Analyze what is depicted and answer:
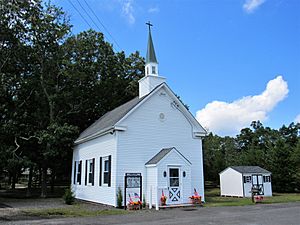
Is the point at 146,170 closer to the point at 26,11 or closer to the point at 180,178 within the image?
the point at 180,178

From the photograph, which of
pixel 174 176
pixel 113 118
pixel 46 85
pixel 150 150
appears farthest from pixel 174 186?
pixel 46 85

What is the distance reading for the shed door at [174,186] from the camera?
1619cm

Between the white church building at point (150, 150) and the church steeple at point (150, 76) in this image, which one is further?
the church steeple at point (150, 76)

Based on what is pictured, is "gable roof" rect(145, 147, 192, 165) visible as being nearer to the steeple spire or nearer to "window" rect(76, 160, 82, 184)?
the steeple spire

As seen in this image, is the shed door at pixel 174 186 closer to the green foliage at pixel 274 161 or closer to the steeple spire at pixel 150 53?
the steeple spire at pixel 150 53

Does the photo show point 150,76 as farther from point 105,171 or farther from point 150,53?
point 105,171

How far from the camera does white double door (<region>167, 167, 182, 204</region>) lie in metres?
16.2

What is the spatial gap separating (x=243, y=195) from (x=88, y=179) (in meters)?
12.2

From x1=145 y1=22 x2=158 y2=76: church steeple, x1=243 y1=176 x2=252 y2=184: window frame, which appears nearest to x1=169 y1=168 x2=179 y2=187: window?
x1=145 y1=22 x2=158 y2=76: church steeple

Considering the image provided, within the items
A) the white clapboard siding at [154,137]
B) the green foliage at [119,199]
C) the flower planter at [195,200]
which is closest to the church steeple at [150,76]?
the white clapboard siding at [154,137]

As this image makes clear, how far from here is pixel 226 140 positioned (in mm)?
62281

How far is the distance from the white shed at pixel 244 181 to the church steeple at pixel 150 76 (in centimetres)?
1059

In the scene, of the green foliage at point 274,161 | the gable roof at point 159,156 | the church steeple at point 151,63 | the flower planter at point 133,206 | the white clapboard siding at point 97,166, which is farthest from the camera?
the green foliage at point 274,161

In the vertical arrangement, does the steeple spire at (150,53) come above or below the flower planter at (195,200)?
above
